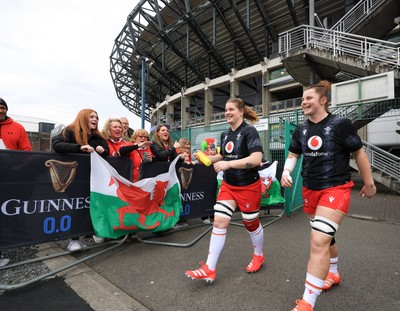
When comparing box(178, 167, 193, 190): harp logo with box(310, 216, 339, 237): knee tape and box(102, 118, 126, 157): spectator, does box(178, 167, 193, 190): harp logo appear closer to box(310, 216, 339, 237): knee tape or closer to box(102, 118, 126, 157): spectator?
box(102, 118, 126, 157): spectator

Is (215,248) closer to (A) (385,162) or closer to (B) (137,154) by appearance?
(B) (137,154)

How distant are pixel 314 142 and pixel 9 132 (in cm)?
400

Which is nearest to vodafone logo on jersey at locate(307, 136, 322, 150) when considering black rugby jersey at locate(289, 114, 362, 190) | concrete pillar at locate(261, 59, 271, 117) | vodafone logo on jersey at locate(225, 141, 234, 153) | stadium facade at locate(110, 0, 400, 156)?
black rugby jersey at locate(289, 114, 362, 190)

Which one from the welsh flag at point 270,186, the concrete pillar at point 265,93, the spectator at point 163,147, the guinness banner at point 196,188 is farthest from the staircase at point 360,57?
the concrete pillar at point 265,93

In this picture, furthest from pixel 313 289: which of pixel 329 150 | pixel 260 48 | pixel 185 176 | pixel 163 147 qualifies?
pixel 260 48

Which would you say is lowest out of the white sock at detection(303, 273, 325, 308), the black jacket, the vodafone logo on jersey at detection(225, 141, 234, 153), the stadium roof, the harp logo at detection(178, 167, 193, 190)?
the white sock at detection(303, 273, 325, 308)

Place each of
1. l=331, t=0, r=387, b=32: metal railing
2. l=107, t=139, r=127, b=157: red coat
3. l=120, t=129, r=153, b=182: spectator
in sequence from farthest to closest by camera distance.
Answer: l=331, t=0, r=387, b=32: metal railing
l=107, t=139, r=127, b=157: red coat
l=120, t=129, r=153, b=182: spectator

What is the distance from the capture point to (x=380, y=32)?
47.0ft

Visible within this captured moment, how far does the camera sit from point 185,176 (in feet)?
14.4

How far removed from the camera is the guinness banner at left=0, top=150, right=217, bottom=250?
104 inches

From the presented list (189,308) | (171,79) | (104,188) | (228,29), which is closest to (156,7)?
(228,29)

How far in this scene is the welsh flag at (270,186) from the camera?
5.30 meters

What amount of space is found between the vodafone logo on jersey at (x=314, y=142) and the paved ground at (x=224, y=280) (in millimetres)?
1384

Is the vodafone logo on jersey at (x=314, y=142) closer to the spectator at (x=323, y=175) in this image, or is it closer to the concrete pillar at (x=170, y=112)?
the spectator at (x=323, y=175)
